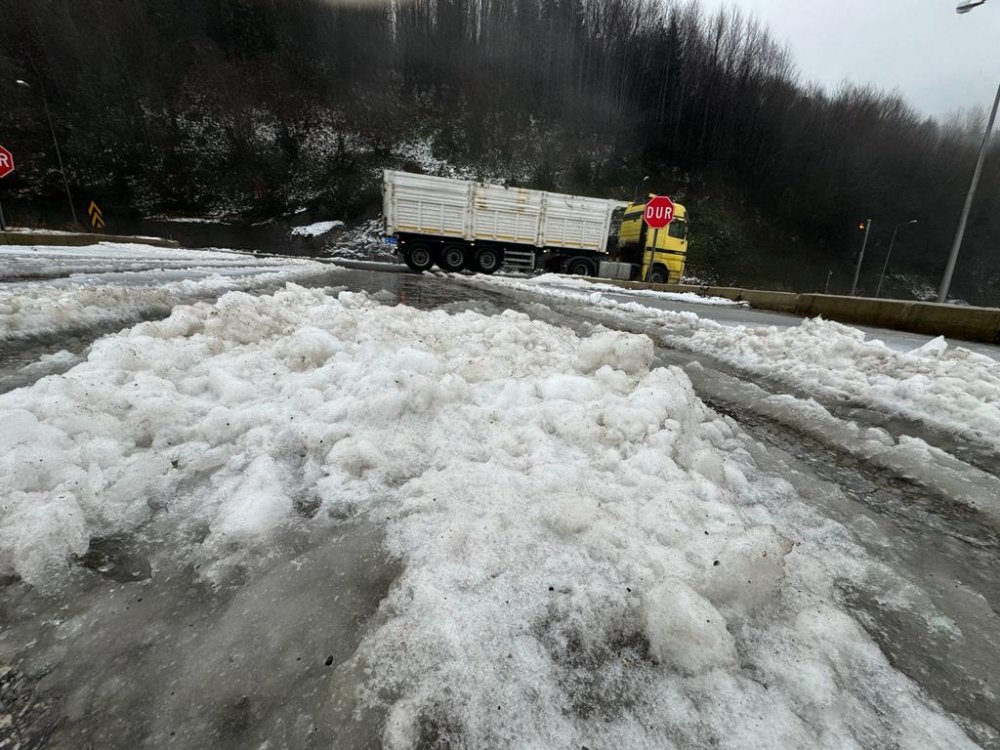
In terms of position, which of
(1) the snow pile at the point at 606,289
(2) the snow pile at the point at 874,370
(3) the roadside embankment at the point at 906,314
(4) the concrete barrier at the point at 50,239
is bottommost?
(1) the snow pile at the point at 606,289

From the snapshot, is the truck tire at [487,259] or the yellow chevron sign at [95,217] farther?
the yellow chevron sign at [95,217]

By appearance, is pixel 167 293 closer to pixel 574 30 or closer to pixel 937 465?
pixel 937 465

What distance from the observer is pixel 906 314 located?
7.66m

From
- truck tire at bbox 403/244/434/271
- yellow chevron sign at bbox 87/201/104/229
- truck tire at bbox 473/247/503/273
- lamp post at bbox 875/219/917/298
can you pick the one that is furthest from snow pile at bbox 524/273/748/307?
lamp post at bbox 875/219/917/298

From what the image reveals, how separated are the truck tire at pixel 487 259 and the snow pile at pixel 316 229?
53.2 feet

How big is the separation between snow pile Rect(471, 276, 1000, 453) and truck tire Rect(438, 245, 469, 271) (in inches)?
502

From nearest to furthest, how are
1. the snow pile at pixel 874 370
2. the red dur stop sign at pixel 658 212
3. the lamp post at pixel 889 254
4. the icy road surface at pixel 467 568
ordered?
1. the icy road surface at pixel 467 568
2. the snow pile at pixel 874 370
3. the red dur stop sign at pixel 658 212
4. the lamp post at pixel 889 254

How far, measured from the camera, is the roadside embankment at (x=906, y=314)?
6773 mm

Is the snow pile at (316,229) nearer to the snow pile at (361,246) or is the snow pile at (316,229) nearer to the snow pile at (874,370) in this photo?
the snow pile at (361,246)

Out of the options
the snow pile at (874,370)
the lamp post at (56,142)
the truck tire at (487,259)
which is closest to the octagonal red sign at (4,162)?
the lamp post at (56,142)

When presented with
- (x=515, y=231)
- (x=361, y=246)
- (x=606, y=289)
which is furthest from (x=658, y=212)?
(x=361, y=246)

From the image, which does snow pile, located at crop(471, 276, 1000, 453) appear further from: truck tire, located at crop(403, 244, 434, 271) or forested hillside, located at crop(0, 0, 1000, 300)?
forested hillside, located at crop(0, 0, 1000, 300)

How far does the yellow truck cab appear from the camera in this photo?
17.3 meters

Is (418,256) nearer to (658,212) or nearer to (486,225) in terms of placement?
(486,225)
